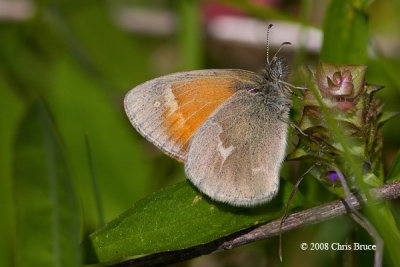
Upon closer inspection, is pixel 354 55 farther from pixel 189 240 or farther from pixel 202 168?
pixel 189 240

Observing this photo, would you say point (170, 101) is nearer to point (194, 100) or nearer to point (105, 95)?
point (194, 100)

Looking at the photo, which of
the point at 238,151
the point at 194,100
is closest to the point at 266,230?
the point at 238,151

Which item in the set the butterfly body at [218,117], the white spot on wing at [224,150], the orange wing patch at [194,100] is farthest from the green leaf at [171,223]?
the orange wing patch at [194,100]

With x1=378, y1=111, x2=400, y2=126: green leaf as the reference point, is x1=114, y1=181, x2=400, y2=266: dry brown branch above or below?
below

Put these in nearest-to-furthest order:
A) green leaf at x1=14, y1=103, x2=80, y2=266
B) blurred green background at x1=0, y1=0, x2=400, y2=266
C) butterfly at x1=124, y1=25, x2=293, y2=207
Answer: green leaf at x1=14, y1=103, x2=80, y2=266, blurred green background at x1=0, y1=0, x2=400, y2=266, butterfly at x1=124, y1=25, x2=293, y2=207

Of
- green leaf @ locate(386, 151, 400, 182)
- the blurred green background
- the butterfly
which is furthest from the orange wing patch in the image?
green leaf @ locate(386, 151, 400, 182)

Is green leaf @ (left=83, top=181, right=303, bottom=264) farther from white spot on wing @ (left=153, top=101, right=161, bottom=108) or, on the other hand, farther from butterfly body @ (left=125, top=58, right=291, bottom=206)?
white spot on wing @ (left=153, top=101, right=161, bottom=108)
